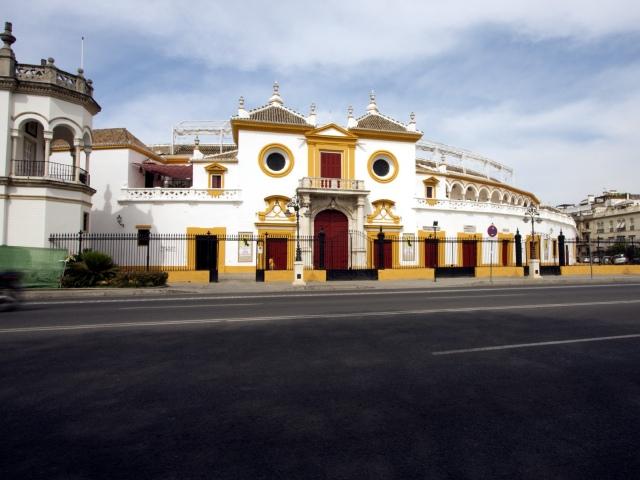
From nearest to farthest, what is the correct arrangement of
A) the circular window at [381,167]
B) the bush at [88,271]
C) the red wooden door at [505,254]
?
the bush at [88,271]
the circular window at [381,167]
the red wooden door at [505,254]

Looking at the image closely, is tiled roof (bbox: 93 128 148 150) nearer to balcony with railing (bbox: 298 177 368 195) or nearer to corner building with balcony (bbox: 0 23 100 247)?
corner building with balcony (bbox: 0 23 100 247)

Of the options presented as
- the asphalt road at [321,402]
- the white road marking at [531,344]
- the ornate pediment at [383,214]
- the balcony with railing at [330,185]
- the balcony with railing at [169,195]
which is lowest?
the asphalt road at [321,402]

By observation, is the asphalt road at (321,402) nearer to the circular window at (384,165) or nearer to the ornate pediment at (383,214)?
the ornate pediment at (383,214)

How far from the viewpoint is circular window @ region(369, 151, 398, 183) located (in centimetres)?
3102

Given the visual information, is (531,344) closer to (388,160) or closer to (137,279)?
(137,279)

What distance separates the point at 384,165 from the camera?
3159 centimetres

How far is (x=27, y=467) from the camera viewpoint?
272 centimetres

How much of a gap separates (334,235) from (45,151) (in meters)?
17.6

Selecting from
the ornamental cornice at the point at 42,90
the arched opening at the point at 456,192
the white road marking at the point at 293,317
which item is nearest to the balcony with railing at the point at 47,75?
the ornamental cornice at the point at 42,90

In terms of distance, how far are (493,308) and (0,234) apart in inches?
821

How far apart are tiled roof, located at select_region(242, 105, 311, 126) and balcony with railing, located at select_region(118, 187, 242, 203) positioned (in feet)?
19.8

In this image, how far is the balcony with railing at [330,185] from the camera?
2819 centimetres

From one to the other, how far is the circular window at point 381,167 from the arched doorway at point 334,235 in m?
4.56

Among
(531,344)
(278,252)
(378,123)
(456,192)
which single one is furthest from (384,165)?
(531,344)
